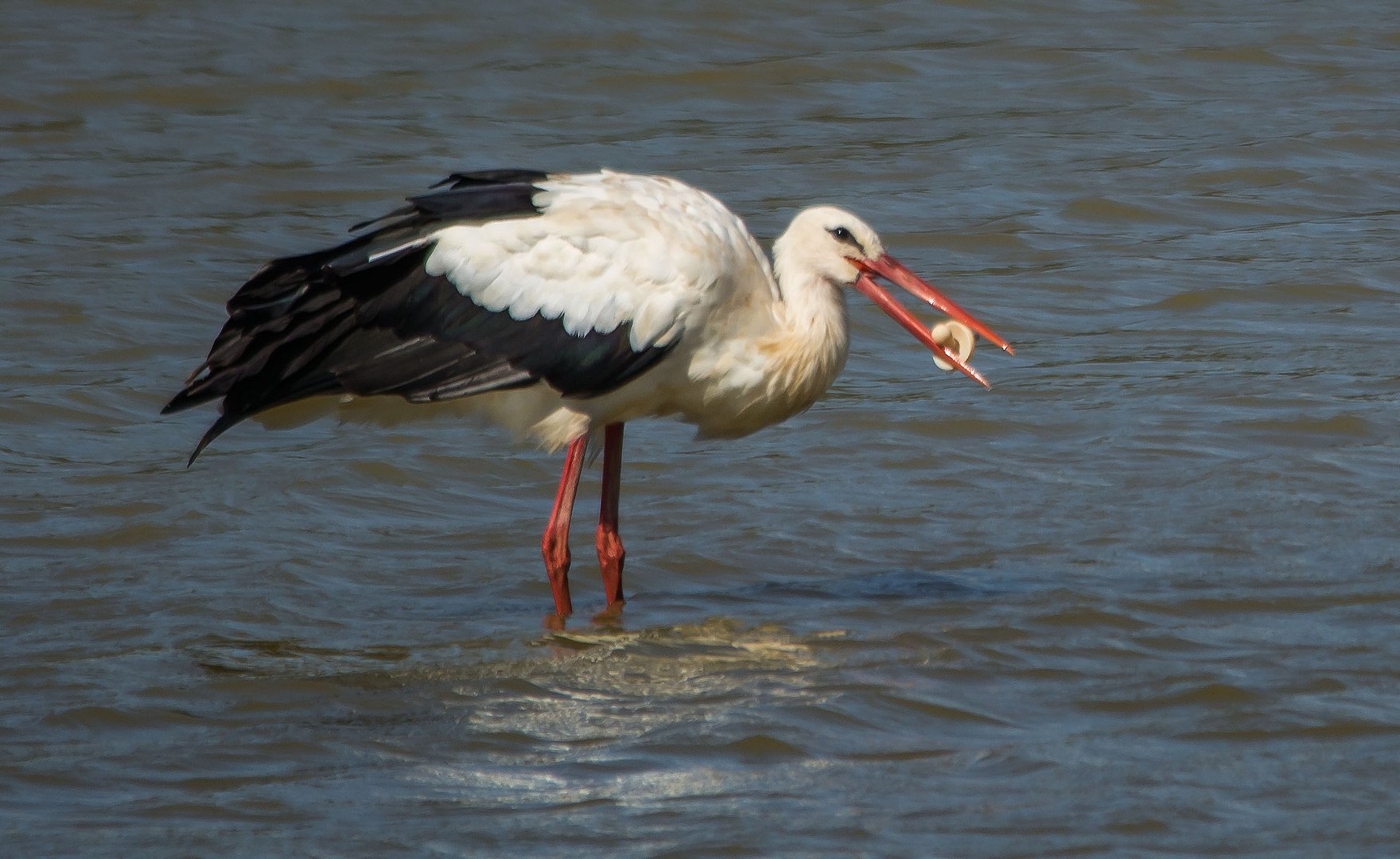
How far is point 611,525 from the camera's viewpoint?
304 inches

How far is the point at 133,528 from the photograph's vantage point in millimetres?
8219

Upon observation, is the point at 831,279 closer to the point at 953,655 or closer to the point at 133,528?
the point at 953,655

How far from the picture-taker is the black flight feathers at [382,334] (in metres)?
7.35

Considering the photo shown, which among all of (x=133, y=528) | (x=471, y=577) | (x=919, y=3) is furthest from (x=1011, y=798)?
(x=919, y=3)

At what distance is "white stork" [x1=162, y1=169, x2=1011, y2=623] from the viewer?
7273 mm

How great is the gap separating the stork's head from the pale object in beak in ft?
0.05

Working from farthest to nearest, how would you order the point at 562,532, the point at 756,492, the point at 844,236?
the point at 756,492, the point at 562,532, the point at 844,236

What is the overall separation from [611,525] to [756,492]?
123 centimetres

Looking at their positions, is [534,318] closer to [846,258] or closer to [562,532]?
[562,532]

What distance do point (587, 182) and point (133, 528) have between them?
2284 millimetres

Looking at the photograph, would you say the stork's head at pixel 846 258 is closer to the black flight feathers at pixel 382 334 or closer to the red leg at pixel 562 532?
the black flight feathers at pixel 382 334

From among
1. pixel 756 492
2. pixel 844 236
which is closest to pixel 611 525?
pixel 756 492

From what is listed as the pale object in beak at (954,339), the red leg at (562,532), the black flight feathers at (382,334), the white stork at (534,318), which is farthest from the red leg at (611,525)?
the pale object in beak at (954,339)

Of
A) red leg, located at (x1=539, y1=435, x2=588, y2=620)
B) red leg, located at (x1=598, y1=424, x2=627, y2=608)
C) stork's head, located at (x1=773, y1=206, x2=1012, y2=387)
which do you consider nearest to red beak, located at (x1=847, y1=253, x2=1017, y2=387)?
stork's head, located at (x1=773, y1=206, x2=1012, y2=387)
